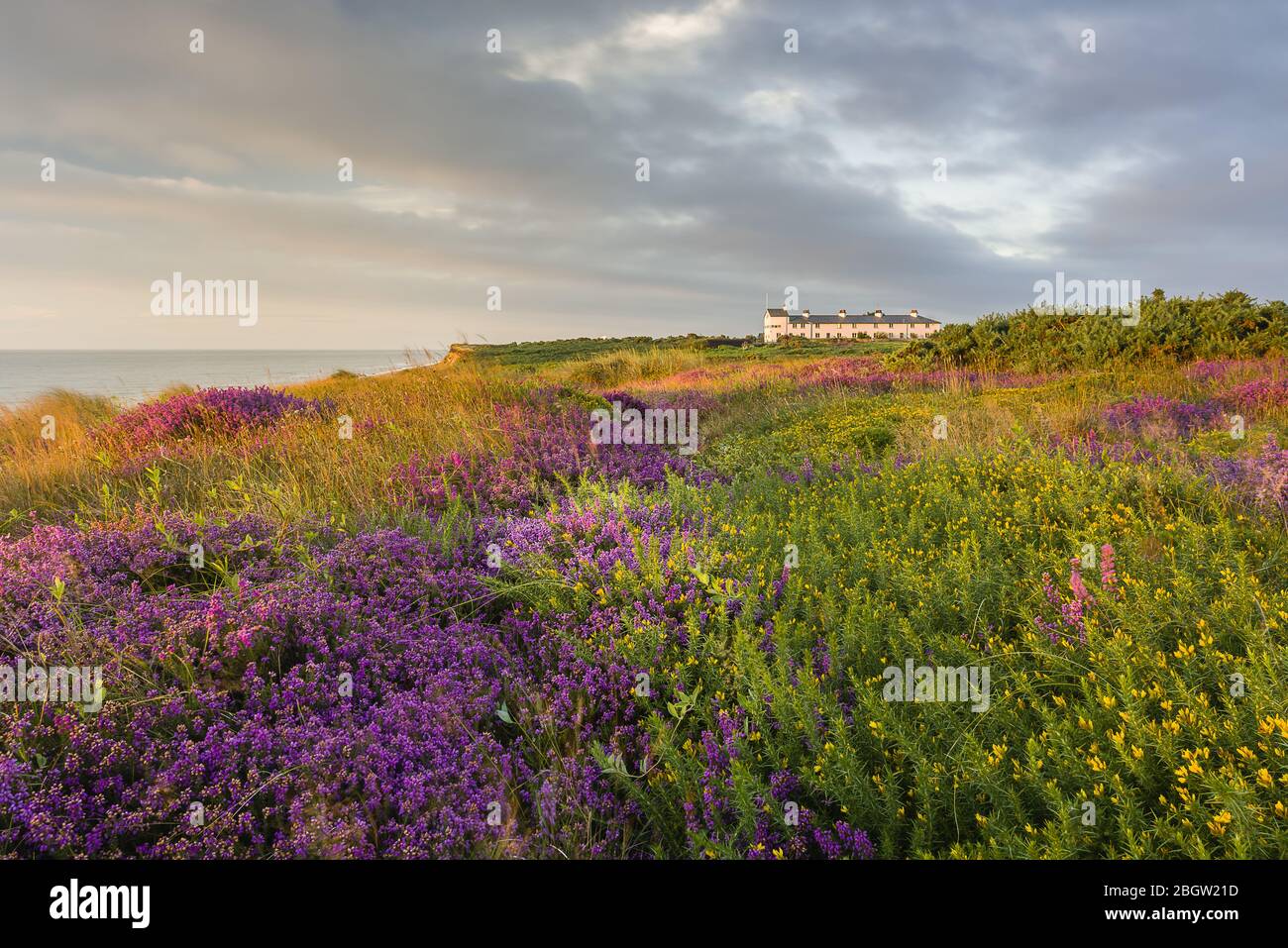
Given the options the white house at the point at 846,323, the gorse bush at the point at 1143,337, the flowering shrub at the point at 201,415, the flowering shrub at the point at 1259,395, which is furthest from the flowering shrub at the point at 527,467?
the white house at the point at 846,323

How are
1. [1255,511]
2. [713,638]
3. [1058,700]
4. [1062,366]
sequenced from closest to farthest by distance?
[1058,700]
[713,638]
[1255,511]
[1062,366]

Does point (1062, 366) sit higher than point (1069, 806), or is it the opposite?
point (1062, 366)

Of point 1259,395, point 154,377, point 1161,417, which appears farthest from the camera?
point 154,377

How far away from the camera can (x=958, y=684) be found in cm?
308

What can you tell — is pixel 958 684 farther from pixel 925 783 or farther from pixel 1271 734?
pixel 1271 734

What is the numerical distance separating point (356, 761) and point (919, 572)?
326 cm

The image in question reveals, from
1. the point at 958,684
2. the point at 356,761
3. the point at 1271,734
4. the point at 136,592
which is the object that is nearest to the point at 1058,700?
Result: the point at 958,684

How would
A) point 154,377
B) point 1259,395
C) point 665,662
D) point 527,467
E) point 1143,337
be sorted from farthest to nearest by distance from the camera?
point 154,377
point 1143,337
point 1259,395
point 527,467
point 665,662

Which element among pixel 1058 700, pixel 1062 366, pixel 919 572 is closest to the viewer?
pixel 1058 700

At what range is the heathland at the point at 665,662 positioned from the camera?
7.55 feet

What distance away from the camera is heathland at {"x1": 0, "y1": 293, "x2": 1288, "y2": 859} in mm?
2301

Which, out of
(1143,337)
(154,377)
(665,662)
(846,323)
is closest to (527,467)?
(665,662)

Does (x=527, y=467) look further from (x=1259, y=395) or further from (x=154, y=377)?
(x=154, y=377)

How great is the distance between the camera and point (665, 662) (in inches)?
137
